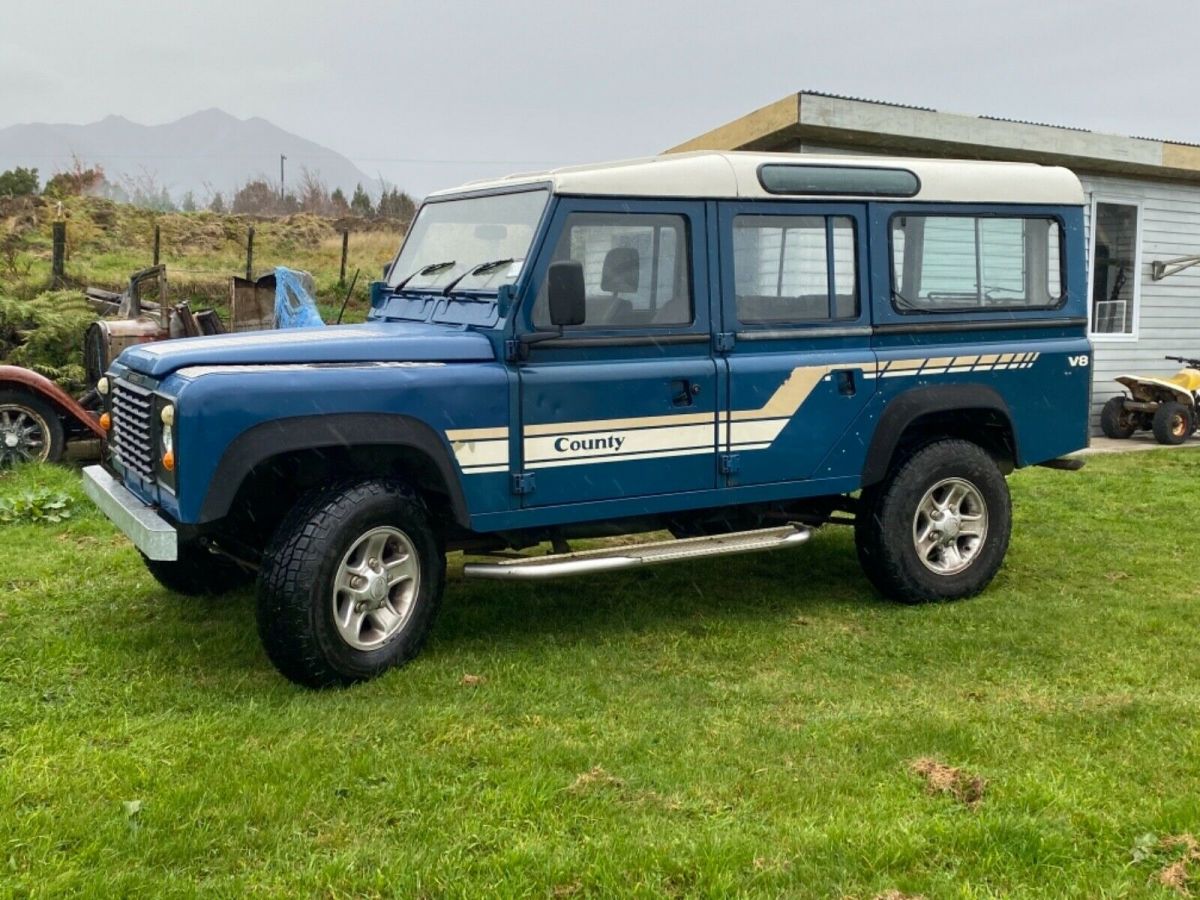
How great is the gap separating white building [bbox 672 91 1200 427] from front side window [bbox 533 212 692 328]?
5833 millimetres

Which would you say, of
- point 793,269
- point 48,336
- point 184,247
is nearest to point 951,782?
point 793,269

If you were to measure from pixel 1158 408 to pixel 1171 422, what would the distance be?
0.26 meters

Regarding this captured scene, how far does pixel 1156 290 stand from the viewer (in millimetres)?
14711

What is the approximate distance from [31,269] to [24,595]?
13336 millimetres

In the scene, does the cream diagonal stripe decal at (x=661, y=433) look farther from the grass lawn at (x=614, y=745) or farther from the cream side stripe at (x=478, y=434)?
the grass lawn at (x=614, y=745)

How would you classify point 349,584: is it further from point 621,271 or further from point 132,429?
point 621,271

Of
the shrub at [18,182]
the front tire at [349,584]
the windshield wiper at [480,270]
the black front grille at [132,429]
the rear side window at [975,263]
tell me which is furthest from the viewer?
the shrub at [18,182]

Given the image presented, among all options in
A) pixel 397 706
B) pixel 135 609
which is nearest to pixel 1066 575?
pixel 397 706

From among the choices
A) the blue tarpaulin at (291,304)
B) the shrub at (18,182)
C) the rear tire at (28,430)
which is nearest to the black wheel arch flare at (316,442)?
the rear tire at (28,430)

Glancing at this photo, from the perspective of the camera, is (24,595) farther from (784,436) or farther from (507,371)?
(784,436)

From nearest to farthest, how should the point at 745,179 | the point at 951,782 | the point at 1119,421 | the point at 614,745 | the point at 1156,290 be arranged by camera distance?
the point at 951,782
the point at 614,745
the point at 745,179
the point at 1119,421
the point at 1156,290

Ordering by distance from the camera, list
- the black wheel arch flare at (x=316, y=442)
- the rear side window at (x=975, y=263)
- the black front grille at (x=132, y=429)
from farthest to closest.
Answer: the rear side window at (x=975, y=263), the black front grille at (x=132, y=429), the black wheel arch flare at (x=316, y=442)

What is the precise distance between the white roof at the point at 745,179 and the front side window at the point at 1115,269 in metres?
8.66

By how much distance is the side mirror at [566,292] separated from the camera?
185 inches
